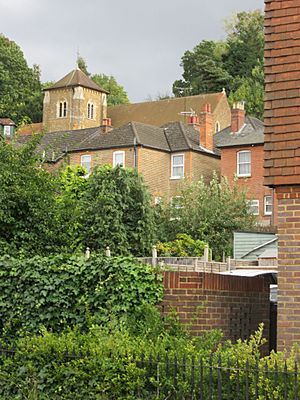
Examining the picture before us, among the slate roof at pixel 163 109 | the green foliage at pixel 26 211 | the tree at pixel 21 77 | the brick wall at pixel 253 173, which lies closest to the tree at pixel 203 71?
the slate roof at pixel 163 109

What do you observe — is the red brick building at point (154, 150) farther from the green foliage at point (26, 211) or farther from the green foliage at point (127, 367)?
the green foliage at point (127, 367)

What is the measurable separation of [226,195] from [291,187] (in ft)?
116

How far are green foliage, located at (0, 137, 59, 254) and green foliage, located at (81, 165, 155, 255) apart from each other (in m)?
20.6

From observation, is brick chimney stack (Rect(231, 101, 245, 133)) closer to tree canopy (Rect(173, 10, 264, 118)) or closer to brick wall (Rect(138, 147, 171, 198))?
brick wall (Rect(138, 147, 171, 198))

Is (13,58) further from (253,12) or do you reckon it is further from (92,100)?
(253,12)

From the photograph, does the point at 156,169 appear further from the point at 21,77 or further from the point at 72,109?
the point at 21,77

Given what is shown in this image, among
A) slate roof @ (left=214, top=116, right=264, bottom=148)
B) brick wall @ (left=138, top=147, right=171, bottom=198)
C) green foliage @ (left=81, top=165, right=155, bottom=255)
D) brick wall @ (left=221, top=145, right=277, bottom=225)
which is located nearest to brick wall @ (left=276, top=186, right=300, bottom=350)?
green foliage @ (left=81, top=165, right=155, bottom=255)

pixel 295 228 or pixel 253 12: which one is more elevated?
pixel 253 12

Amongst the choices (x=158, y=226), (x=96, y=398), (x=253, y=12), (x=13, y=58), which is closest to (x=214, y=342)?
(x=96, y=398)

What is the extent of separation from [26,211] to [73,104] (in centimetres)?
7109

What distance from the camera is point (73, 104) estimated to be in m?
86.8

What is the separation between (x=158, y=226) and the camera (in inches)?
1730

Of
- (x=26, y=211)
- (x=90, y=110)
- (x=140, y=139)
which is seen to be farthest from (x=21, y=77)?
(x=26, y=211)

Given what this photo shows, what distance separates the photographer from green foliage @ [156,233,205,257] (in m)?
37.4
